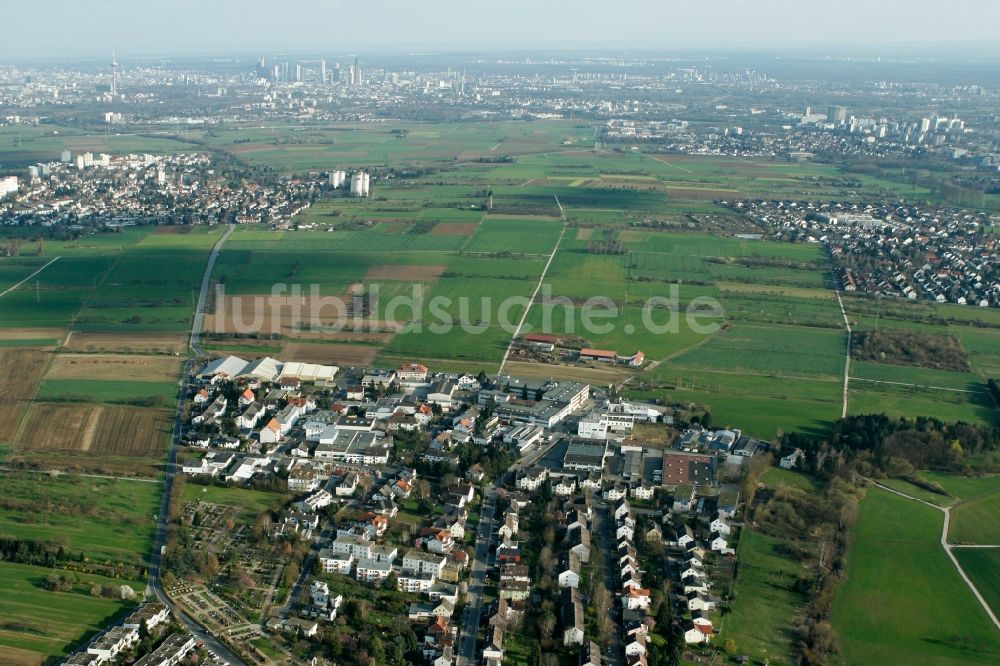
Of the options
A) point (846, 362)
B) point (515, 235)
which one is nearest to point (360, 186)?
point (515, 235)

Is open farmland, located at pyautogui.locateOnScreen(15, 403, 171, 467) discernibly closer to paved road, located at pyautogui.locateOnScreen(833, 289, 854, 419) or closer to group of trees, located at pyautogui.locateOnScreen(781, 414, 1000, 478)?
group of trees, located at pyautogui.locateOnScreen(781, 414, 1000, 478)

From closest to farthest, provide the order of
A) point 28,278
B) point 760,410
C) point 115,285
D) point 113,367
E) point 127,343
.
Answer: point 760,410
point 113,367
point 127,343
point 115,285
point 28,278

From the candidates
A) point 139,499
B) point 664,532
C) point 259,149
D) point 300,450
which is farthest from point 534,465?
point 259,149

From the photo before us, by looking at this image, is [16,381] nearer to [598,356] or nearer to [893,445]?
[598,356]

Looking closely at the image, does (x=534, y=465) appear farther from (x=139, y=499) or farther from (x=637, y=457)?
(x=139, y=499)

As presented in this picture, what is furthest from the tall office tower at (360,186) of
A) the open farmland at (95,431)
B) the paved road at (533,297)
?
the open farmland at (95,431)

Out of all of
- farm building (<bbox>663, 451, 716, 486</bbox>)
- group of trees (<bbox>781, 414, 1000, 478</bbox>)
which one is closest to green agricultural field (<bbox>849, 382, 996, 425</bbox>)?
group of trees (<bbox>781, 414, 1000, 478</bbox>)
